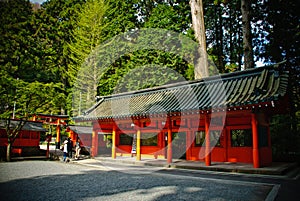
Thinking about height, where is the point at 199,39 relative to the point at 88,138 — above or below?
above

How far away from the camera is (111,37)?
27.0m

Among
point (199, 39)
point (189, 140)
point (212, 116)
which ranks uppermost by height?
point (199, 39)

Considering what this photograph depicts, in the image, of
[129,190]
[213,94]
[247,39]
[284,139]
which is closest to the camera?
[129,190]

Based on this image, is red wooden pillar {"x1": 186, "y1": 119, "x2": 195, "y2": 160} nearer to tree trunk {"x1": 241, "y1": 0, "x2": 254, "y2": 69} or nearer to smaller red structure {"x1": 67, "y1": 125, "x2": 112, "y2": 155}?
tree trunk {"x1": 241, "y1": 0, "x2": 254, "y2": 69}

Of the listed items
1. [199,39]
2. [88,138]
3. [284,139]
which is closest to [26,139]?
[88,138]

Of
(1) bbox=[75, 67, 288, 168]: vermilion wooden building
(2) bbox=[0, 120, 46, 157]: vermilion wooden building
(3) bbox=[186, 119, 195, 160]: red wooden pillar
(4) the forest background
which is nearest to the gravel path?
(1) bbox=[75, 67, 288, 168]: vermilion wooden building

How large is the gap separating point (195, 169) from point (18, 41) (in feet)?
78.6

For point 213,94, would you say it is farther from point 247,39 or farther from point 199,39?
point 199,39

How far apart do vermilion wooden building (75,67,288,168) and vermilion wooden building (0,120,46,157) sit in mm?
5751

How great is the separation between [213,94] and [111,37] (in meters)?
18.3

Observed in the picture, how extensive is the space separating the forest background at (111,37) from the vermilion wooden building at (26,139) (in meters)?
1.51

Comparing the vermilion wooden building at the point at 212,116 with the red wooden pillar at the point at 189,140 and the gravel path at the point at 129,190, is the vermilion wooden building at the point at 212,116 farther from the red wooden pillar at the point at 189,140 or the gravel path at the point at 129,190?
the gravel path at the point at 129,190

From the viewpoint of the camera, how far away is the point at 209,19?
24.9 m

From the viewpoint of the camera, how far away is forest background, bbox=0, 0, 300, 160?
15.4 meters
